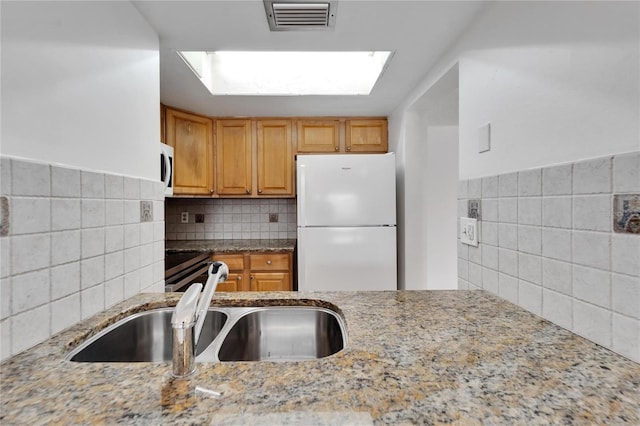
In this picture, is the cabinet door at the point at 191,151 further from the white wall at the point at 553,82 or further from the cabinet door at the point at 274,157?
the white wall at the point at 553,82

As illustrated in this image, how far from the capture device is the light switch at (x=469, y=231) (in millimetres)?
1285

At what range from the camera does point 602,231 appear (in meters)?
0.73

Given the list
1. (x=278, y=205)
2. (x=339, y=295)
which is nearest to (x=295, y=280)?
(x=278, y=205)

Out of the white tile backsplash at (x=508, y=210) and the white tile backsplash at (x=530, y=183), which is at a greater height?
the white tile backsplash at (x=530, y=183)

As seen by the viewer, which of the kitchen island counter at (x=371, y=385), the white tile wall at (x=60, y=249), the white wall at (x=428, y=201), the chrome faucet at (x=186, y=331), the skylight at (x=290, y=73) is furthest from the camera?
the white wall at (x=428, y=201)

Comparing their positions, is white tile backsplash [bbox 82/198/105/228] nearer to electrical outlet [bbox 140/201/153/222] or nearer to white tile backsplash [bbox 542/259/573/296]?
electrical outlet [bbox 140/201/153/222]

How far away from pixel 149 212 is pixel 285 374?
3.38ft

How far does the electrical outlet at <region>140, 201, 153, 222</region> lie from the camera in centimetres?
125

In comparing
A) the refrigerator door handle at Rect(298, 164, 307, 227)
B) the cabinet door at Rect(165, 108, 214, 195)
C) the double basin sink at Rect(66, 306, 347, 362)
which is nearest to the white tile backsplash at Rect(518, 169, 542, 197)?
the double basin sink at Rect(66, 306, 347, 362)

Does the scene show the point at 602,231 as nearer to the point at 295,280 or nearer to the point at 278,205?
the point at 295,280

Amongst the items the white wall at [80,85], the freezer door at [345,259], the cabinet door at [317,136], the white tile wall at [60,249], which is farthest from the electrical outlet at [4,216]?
the cabinet door at [317,136]

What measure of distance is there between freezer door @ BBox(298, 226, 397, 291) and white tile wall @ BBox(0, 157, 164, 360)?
4.11 ft

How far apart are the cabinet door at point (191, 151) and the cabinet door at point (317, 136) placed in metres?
0.84

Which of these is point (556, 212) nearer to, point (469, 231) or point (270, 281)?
point (469, 231)
